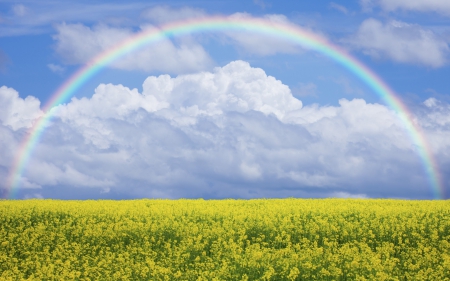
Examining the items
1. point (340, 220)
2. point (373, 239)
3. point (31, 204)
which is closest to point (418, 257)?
point (373, 239)

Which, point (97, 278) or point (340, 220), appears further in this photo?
point (340, 220)

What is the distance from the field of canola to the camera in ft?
50.0

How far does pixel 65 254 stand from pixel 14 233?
4288 millimetres

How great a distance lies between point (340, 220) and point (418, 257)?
155 inches

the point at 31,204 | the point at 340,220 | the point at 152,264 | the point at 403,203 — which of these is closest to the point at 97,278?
the point at 152,264

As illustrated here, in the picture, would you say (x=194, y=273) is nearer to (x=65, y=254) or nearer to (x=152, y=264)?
(x=152, y=264)

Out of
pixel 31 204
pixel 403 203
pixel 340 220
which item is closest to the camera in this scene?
pixel 340 220

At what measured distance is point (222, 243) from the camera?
18672 millimetres

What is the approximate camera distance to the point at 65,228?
70.6ft

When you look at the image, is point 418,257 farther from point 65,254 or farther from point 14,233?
point 14,233

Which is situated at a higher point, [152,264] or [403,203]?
[403,203]

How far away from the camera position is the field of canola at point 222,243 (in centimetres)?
1525

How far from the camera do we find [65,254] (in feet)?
61.3

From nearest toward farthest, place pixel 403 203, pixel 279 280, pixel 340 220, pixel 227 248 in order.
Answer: pixel 279 280, pixel 227 248, pixel 340 220, pixel 403 203
